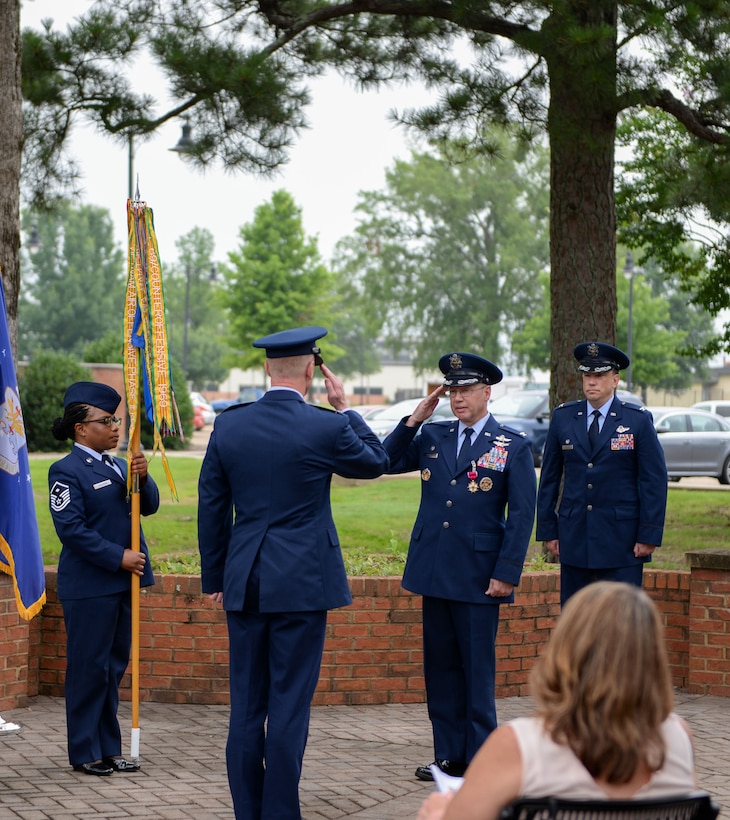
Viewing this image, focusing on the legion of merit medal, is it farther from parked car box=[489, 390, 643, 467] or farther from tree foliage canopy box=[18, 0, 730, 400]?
parked car box=[489, 390, 643, 467]

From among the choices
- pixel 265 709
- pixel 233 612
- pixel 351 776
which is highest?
pixel 233 612

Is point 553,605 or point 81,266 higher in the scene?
point 81,266

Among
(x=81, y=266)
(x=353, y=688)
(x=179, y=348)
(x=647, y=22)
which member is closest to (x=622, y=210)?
(x=647, y=22)

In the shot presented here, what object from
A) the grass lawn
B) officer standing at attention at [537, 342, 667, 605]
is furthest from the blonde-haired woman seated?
the grass lawn

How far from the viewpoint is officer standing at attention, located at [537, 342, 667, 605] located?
6797 mm

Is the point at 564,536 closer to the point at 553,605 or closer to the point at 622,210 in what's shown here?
the point at 553,605

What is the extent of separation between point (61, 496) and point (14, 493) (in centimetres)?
27

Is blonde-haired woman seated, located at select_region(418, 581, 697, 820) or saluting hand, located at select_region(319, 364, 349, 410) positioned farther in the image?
saluting hand, located at select_region(319, 364, 349, 410)

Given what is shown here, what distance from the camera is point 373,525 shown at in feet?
43.7

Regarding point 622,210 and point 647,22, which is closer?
point 647,22

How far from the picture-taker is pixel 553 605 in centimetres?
791

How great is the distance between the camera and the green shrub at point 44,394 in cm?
2759

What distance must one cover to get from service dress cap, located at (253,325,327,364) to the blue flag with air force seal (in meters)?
1.77

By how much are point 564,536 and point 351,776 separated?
192 cm
